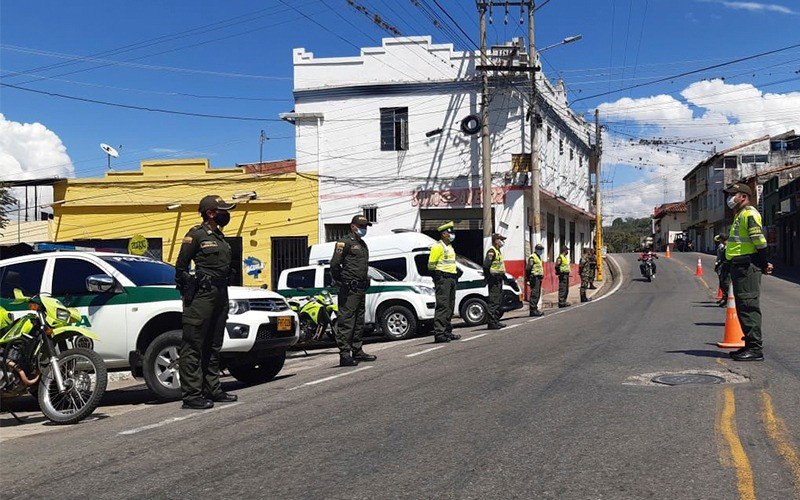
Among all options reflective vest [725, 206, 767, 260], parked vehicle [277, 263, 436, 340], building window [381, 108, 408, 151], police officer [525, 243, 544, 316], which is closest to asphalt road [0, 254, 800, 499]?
reflective vest [725, 206, 767, 260]

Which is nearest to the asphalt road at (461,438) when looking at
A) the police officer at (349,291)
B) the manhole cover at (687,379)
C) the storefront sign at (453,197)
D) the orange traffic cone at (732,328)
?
the manhole cover at (687,379)

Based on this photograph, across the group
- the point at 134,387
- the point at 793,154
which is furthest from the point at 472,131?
the point at 793,154

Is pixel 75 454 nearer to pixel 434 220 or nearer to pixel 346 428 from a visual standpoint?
pixel 346 428

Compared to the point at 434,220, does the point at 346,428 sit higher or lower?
lower

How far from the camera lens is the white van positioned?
17.1 metres

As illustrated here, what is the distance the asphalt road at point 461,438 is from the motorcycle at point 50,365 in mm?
269

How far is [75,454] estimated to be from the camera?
5535 millimetres

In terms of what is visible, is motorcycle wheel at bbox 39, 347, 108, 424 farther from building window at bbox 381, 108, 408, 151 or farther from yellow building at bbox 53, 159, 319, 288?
building window at bbox 381, 108, 408, 151

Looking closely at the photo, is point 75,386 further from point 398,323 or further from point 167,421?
point 398,323

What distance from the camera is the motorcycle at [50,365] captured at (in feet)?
23.0

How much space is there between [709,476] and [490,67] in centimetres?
2283

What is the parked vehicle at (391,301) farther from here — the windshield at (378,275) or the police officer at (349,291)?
the police officer at (349,291)

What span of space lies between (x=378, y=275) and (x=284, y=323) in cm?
725

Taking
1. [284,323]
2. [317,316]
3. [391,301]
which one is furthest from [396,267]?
[284,323]
